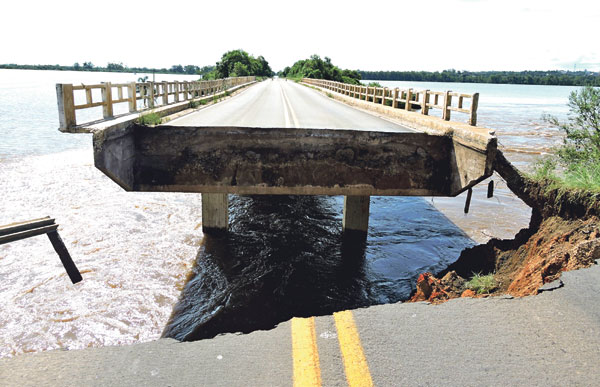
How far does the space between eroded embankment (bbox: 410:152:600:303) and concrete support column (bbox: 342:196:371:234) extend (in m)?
5.55

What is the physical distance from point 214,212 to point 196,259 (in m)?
2.14

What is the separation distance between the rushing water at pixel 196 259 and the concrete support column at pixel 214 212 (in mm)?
453

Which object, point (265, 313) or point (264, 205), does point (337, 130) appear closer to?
point (265, 313)

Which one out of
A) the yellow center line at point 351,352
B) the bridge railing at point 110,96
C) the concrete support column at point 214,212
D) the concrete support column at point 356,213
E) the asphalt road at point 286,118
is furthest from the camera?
the concrete support column at point 214,212

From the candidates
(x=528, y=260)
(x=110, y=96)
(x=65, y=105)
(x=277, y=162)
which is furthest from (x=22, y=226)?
(x=528, y=260)

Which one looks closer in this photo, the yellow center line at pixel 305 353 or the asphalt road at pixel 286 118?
the yellow center line at pixel 305 353

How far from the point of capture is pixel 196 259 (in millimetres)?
13492

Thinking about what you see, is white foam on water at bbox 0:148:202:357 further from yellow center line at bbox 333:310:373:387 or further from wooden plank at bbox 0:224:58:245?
yellow center line at bbox 333:310:373:387

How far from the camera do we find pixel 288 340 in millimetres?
4750

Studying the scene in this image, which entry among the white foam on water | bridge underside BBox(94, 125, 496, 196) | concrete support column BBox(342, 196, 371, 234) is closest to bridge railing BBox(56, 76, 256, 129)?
bridge underside BBox(94, 125, 496, 196)

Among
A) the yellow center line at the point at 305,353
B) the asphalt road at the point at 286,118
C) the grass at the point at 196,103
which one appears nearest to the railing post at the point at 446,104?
the asphalt road at the point at 286,118

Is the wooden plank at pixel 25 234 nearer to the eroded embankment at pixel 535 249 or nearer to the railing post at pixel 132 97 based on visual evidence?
the railing post at pixel 132 97

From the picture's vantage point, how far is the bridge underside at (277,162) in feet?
29.6

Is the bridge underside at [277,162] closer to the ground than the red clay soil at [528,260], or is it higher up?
higher up
